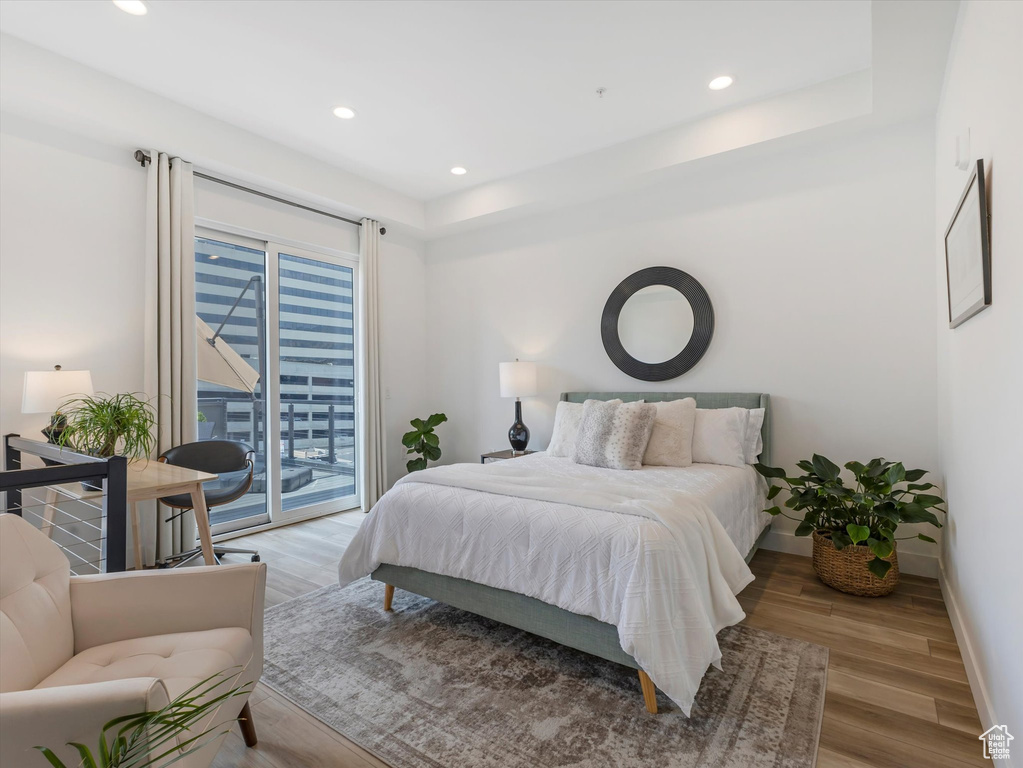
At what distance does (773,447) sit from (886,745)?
6.77 ft

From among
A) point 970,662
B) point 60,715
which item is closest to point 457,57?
point 60,715

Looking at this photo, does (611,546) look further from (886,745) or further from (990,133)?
(990,133)

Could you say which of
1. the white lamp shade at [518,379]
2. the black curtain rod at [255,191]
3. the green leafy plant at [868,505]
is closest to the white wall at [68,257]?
the black curtain rod at [255,191]

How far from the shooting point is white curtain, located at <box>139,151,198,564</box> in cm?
329

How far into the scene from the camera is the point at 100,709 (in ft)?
3.11

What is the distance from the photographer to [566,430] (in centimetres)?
376

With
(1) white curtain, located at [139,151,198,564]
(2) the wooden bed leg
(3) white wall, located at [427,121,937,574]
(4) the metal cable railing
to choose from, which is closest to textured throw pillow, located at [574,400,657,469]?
(3) white wall, located at [427,121,937,574]

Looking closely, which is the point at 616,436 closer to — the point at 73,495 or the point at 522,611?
the point at 522,611

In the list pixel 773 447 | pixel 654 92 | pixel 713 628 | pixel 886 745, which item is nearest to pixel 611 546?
pixel 713 628

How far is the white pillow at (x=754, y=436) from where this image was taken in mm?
3283

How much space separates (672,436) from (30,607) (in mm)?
3014

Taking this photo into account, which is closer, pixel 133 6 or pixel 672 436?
pixel 133 6

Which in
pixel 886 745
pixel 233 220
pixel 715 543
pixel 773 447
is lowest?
pixel 886 745

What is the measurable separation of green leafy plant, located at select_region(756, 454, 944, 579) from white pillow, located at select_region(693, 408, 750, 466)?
0.97 feet
